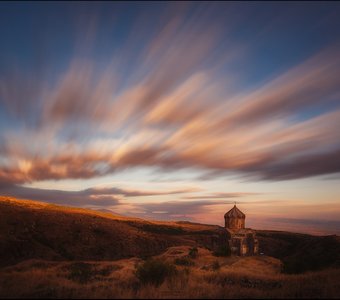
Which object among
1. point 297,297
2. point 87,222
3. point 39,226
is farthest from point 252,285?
point 87,222

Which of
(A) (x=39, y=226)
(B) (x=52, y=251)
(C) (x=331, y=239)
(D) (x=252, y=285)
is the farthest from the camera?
(C) (x=331, y=239)

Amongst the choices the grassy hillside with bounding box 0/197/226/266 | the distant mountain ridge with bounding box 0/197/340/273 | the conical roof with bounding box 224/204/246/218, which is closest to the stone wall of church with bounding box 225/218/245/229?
the conical roof with bounding box 224/204/246/218

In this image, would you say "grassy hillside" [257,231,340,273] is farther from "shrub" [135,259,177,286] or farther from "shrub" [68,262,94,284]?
"shrub" [68,262,94,284]

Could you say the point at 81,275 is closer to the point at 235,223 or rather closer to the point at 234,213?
the point at 235,223

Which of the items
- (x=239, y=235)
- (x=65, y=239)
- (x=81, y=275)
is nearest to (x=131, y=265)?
(x=81, y=275)

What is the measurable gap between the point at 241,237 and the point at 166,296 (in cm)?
4446

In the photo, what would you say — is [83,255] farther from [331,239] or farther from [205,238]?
[331,239]

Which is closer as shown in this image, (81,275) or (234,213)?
(81,275)

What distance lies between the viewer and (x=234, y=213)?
195 feet

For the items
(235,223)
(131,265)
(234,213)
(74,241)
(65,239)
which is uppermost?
(234,213)

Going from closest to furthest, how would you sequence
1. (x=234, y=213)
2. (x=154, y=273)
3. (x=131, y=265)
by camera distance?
(x=154, y=273)
(x=131, y=265)
(x=234, y=213)

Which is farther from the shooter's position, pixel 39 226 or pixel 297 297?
pixel 39 226

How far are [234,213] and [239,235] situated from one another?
5290mm

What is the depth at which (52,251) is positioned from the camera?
4300 centimetres
